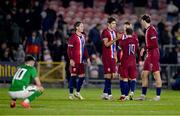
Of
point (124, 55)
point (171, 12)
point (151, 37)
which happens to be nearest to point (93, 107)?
point (124, 55)

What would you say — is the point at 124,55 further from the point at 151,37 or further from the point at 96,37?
the point at 96,37

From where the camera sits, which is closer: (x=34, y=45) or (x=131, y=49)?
(x=131, y=49)

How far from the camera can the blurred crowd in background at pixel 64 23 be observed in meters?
34.8

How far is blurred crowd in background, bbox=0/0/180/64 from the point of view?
34.8 m

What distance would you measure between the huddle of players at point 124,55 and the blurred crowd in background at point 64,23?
302 inches

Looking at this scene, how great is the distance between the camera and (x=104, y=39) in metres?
24.0

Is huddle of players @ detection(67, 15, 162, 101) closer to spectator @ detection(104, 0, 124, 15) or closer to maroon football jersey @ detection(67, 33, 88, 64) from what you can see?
maroon football jersey @ detection(67, 33, 88, 64)

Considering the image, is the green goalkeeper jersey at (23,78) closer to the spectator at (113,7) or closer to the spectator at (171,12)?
the spectator at (113,7)

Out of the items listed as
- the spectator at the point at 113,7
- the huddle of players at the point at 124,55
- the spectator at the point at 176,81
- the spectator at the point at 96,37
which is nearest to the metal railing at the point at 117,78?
the spectator at the point at 176,81

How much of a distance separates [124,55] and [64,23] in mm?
13335

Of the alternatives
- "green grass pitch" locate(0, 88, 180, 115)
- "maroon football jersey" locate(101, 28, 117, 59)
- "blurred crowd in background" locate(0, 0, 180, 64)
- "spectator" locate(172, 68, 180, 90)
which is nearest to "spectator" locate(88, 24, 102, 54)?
"blurred crowd in background" locate(0, 0, 180, 64)

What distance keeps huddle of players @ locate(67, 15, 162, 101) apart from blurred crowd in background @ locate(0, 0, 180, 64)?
25.2ft

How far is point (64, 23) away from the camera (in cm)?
3666

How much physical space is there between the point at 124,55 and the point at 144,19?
48.6 inches
